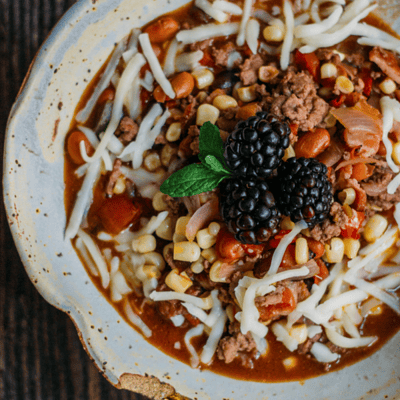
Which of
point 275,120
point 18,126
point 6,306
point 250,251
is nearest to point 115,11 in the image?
point 18,126

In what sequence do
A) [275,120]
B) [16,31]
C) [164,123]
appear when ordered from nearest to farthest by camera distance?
[275,120] → [164,123] → [16,31]

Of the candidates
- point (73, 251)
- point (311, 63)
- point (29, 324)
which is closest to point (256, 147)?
point (311, 63)

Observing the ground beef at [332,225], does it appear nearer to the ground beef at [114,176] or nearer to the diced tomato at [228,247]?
the diced tomato at [228,247]

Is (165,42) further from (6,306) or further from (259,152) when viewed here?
(6,306)

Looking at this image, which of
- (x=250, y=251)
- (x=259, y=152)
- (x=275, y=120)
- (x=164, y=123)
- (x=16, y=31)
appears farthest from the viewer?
(x=16, y=31)

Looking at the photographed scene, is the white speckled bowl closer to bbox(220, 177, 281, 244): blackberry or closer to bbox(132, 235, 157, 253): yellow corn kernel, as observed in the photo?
bbox(132, 235, 157, 253): yellow corn kernel

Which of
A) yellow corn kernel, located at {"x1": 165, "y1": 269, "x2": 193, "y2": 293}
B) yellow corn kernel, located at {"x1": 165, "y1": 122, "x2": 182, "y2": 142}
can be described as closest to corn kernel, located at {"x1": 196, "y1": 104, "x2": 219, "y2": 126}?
yellow corn kernel, located at {"x1": 165, "y1": 122, "x2": 182, "y2": 142}

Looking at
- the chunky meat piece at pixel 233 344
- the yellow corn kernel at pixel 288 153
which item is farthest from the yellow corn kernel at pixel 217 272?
the yellow corn kernel at pixel 288 153
